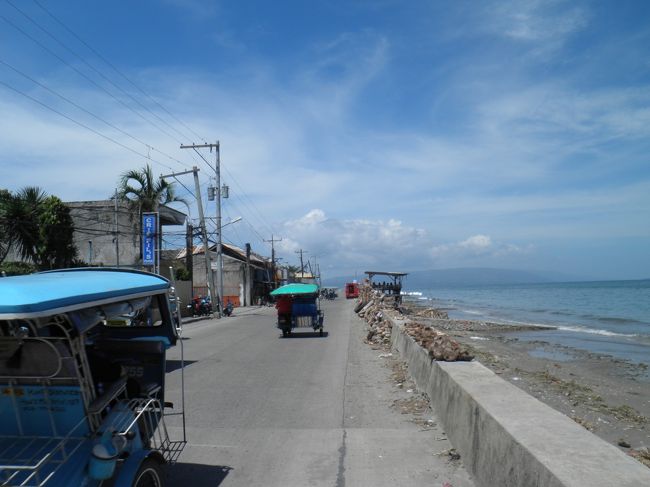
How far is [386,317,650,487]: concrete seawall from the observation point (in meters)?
3.39

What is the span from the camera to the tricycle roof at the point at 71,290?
10.6ft

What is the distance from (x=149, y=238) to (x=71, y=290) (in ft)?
90.4

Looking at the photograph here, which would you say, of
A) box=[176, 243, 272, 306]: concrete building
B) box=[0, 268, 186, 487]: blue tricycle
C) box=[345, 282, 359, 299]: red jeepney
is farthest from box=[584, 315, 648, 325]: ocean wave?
box=[345, 282, 359, 299]: red jeepney

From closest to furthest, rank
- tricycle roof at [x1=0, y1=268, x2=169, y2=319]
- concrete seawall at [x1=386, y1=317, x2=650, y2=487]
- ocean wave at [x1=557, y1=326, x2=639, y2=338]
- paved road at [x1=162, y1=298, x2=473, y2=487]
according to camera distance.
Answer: tricycle roof at [x1=0, y1=268, x2=169, y2=319] → concrete seawall at [x1=386, y1=317, x2=650, y2=487] → paved road at [x1=162, y1=298, x2=473, y2=487] → ocean wave at [x1=557, y1=326, x2=639, y2=338]

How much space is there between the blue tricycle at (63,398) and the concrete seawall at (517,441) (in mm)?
2686

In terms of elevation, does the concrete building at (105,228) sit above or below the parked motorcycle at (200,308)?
above

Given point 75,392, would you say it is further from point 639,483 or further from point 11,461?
point 639,483

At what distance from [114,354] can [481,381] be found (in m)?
3.87

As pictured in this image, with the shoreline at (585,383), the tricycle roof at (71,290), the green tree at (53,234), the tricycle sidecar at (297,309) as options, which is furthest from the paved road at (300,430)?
the green tree at (53,234)

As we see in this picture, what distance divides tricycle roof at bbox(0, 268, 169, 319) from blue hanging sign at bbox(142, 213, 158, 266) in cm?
2589

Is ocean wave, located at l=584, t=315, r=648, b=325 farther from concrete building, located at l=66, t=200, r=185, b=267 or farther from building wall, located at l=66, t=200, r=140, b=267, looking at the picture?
building wall, located at l=66, t=200, r=140, b=267

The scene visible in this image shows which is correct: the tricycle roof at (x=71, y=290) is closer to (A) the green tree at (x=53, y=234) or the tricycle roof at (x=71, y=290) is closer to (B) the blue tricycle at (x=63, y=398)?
(B) the blue tricycle at (x=63, y=398)

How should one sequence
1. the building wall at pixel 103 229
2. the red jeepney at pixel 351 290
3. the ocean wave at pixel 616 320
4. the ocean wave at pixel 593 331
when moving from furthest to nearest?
1. the red jeepney at pixel 351 290
2. the ocean wave at pixel 616 320
3. the building wall at pixel 103 229
4. the ocean wave at pixel 593 331

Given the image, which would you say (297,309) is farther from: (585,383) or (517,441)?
(517,441)
